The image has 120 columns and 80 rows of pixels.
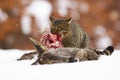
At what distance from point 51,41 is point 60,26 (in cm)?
18

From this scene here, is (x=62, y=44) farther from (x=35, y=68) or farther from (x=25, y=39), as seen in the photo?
(x=25, y=39)

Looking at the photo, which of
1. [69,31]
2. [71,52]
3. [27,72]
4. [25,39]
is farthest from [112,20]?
[27,72]

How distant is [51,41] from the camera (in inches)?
112

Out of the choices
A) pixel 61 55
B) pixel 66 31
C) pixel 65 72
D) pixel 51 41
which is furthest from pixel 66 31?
pixel 65 72

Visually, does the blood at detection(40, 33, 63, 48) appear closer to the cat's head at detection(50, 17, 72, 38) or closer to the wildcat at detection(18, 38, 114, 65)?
the cat's head at detection(50, 17, 72, 38)

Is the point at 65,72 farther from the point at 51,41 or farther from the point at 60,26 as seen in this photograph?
the point at 60,26

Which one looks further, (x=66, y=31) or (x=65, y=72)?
(x=66, y=31)

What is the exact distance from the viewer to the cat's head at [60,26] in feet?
9.82

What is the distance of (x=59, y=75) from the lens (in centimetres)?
194

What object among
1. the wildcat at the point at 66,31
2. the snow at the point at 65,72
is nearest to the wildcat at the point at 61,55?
the snow at the point at 65,72

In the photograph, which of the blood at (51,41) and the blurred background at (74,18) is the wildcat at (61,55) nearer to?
the blood at (51,41)

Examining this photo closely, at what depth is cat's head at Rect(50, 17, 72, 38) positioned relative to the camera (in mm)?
2992

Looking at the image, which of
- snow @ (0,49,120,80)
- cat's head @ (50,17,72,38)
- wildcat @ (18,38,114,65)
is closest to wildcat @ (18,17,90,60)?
cat's head @ (50,17,72,38)

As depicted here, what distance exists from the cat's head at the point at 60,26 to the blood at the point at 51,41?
0.29 feet
